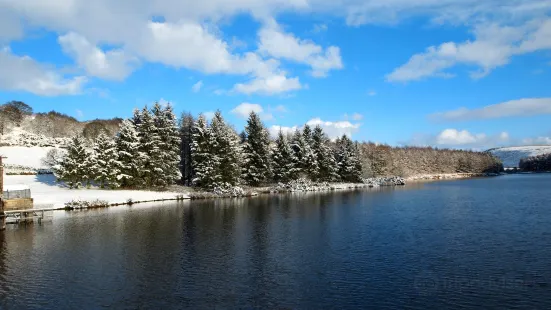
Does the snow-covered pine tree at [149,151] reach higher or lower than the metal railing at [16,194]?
higher

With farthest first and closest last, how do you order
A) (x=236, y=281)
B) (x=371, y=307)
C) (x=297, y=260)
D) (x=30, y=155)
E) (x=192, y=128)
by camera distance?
(x=30, y=155) < (x=192, y=128) < (x=297, y=260) < (x=236, y=281) < (x=371, y=307)

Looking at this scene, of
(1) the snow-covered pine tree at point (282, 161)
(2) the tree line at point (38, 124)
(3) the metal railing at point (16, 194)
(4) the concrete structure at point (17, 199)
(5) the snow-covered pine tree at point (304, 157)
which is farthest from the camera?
(2) the tree line at point (38, 124)

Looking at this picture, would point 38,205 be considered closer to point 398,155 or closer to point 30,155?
point 30,155

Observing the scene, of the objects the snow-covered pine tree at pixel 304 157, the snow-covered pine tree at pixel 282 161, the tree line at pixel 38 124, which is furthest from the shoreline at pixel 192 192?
the tree line at pixel 38 124

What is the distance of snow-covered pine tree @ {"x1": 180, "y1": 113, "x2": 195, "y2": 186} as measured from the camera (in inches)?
3215

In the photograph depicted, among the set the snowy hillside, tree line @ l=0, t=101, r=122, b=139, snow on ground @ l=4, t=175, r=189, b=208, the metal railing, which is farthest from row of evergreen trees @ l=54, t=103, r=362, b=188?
tree line @ l=0, t=101, r=122, b=139

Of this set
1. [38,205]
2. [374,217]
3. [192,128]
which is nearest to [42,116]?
[192,128]

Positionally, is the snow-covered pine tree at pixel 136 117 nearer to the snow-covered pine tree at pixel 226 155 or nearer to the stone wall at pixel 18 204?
the snow-covered pine tree at pixel 226 155

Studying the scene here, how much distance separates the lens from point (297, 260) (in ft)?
81.7

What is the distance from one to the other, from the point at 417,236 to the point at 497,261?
836 centimetres

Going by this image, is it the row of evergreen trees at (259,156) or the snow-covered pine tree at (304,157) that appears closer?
the row of evergreen trees at (259,156)

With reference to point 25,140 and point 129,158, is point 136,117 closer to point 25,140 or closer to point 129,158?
point 129,158

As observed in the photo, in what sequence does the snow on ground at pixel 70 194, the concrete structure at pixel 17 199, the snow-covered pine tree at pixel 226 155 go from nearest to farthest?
the concrete structure at pixel 17 199, the snow on ground at pixel 70 194, the snow-covered pine tree at pixel 226 155

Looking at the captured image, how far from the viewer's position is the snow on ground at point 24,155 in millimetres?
89931
